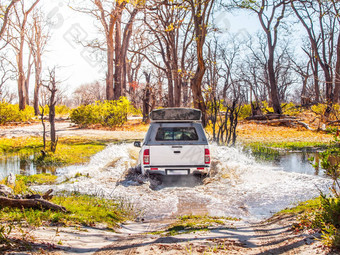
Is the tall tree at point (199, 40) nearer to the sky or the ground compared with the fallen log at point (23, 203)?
nearer to the sky

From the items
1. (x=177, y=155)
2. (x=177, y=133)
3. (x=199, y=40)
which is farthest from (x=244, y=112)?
(x=177, y=155)

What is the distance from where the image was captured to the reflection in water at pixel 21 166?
11.7 meters

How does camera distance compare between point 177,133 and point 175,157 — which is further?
point 177,133

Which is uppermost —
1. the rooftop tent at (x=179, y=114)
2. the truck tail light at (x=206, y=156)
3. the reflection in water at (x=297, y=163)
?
the rooftop tent at (x=179, y=114)

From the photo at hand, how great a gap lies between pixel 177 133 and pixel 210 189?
1.73m

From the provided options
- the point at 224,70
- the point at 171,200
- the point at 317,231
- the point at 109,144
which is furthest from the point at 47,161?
the point at 224,70

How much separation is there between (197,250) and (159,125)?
5.44 metres

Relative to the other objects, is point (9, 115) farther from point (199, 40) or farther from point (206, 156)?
point (206, 156)

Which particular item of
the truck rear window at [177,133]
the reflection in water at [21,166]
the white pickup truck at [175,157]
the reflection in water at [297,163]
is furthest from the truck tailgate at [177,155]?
the reflection in water at [21,166]

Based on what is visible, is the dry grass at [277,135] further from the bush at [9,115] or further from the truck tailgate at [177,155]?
the bush at [9,115]

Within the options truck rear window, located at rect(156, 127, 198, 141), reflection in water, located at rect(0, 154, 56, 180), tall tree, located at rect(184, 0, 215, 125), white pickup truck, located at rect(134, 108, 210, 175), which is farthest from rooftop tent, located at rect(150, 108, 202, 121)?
tall tree, located at rect(184, 0, 215, 125)

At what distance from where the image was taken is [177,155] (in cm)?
895

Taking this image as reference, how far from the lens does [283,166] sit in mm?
13078

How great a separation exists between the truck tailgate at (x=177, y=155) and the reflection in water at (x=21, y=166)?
473 centimetres
